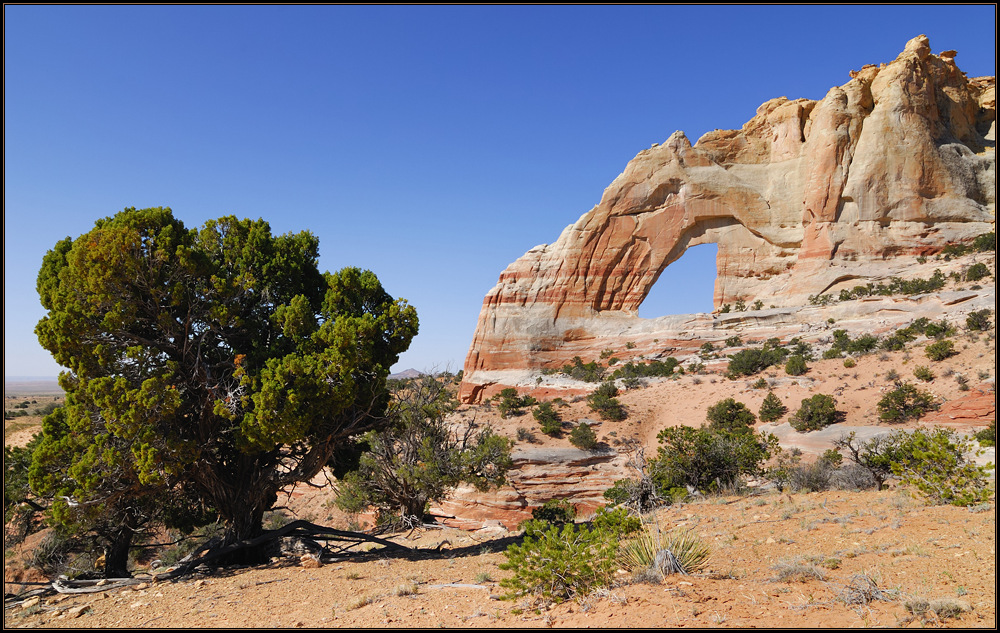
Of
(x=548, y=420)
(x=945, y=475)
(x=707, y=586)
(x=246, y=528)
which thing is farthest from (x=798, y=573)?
(x=548, y=420)

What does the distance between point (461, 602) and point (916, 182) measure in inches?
2065

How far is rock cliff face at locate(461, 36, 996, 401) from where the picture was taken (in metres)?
42.5

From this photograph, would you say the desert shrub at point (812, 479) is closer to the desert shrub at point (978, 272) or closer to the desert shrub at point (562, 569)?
the desert shrub at point (562, 569)

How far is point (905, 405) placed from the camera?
22.2 metres

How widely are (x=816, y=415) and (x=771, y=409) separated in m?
2.64

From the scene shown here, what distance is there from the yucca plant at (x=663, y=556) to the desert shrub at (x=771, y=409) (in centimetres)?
2231

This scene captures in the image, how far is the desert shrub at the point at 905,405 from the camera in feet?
71.6

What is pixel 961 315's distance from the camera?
30.1 meters

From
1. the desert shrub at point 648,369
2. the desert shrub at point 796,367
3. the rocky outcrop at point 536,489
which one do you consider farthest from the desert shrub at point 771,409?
the desert shrub at point 648,369

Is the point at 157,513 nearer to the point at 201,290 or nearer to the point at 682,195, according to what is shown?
the point at 201,290

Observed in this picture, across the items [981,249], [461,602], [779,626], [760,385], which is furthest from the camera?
[981,249]

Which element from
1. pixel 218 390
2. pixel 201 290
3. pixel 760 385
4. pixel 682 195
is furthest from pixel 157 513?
pixel 682 195

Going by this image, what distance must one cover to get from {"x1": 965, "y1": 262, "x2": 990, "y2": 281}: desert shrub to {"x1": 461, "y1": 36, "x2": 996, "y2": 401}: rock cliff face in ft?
23.1

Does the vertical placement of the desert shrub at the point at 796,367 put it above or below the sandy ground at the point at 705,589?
above
